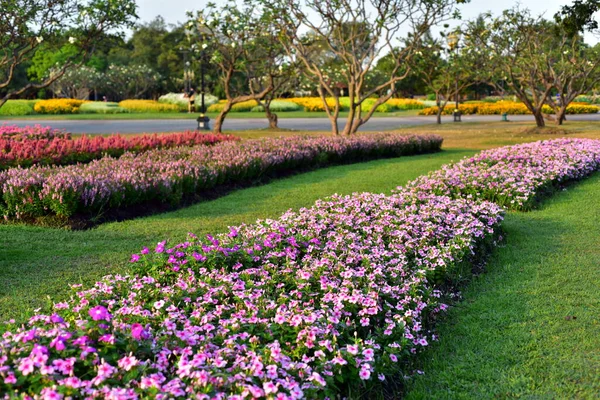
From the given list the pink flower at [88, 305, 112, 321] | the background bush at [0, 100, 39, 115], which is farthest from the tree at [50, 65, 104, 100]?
the pink flower at [88, 305, 112, 321]

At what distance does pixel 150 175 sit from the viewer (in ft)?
30.0

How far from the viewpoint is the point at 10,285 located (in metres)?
5.24

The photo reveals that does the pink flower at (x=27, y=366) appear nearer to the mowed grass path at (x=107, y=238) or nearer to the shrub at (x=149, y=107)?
the mowed grass path at (x=107, y=238)

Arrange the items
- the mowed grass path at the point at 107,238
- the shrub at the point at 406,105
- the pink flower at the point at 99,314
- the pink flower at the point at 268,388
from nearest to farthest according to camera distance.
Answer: the pink flower at the point at 268,388, the pink flower at the point at 99,314, the mowed grass path at the point at 107,238, the shrub at the point at 406,105

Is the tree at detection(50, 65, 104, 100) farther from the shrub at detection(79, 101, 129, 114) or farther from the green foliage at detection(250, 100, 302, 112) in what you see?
the green foliage at detection(250, 100, 302, 112)

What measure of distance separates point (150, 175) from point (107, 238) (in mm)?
2320

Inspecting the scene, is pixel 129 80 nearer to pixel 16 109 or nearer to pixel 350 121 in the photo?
pixel 16 109

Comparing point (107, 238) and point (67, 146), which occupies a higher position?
point (67, 146)

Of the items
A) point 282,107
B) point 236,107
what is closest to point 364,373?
point 236,107

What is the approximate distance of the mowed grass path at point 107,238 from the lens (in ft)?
17.1

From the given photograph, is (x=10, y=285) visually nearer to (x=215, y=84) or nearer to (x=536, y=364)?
(x=536, y=364)

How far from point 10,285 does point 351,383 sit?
322 centimetres

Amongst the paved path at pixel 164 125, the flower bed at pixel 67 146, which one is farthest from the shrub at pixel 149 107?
the flower bed at pixel 67 146

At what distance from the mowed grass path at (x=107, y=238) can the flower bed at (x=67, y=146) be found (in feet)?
11.6
